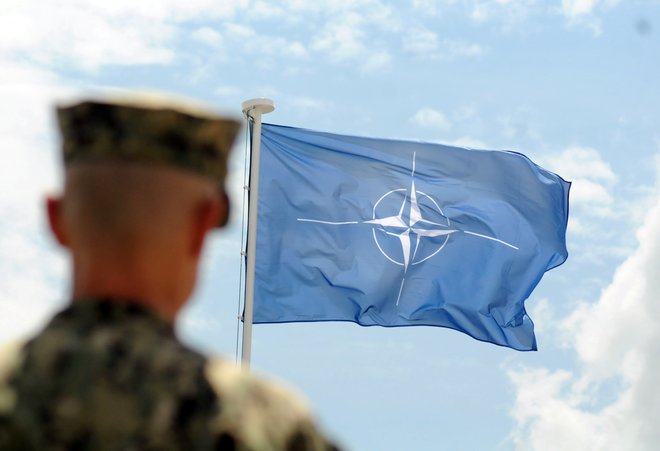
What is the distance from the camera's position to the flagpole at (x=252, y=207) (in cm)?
1256

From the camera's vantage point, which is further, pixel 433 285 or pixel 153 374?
pixel 433 285

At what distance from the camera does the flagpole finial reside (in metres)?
14.0

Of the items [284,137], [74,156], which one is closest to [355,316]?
[284,137]

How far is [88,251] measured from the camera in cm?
265

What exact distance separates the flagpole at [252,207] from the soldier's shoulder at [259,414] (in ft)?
30.6

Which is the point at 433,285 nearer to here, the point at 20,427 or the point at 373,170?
the point at 373,170

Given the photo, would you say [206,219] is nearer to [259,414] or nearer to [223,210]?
[223,210]

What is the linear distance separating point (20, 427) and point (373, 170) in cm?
1232

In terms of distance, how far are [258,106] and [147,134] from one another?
11.3m

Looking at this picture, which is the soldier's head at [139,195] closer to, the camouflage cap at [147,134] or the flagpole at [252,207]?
the camouflage cap at [147,134]

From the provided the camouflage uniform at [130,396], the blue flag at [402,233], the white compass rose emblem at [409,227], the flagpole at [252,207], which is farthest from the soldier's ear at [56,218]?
the white compass rose emblem at [409,227]

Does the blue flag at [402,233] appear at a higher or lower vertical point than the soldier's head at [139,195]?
lower

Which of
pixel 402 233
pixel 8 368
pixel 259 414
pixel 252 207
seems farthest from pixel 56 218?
pixel 402 233

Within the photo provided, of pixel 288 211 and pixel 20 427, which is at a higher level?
pixel 20 427
